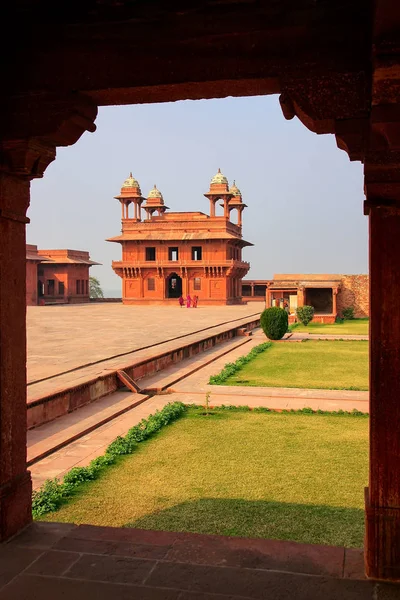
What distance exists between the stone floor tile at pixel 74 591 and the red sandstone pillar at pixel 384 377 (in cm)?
92

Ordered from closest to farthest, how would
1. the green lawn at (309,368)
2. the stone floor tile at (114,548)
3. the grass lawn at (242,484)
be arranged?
the stone floor tile at (114,548) < the grass lawn at (242,484) < the green lawn at (309,368)

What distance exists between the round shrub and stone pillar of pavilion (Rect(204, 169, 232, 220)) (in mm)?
23557

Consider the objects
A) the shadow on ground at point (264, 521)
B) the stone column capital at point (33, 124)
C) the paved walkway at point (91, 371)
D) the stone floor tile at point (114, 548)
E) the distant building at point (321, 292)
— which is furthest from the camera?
the distant building at point (321, 292)

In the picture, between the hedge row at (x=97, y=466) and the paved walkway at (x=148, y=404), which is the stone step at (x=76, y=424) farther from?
the hedge row at (x=97, y=466)

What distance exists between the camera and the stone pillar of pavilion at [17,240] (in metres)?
2.72

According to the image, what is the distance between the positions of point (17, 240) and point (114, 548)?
1.60 meters

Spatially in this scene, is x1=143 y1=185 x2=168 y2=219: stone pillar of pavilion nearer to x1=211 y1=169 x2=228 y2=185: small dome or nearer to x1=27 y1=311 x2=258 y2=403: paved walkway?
x1=211 y1=169 x2=228 y2=185: small dome

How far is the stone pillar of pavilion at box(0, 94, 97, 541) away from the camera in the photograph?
2.72 metres

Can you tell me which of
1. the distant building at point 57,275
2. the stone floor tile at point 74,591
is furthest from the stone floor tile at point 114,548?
the distant building at point 57,275

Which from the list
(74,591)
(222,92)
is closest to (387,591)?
(74,591)

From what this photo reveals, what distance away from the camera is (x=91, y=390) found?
710 centimetres

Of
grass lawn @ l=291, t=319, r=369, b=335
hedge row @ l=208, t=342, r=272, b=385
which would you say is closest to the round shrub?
hedge row @ l=208, t=342, r=272, b=385

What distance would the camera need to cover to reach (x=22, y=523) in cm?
280

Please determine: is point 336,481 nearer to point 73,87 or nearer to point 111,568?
point 111,568
